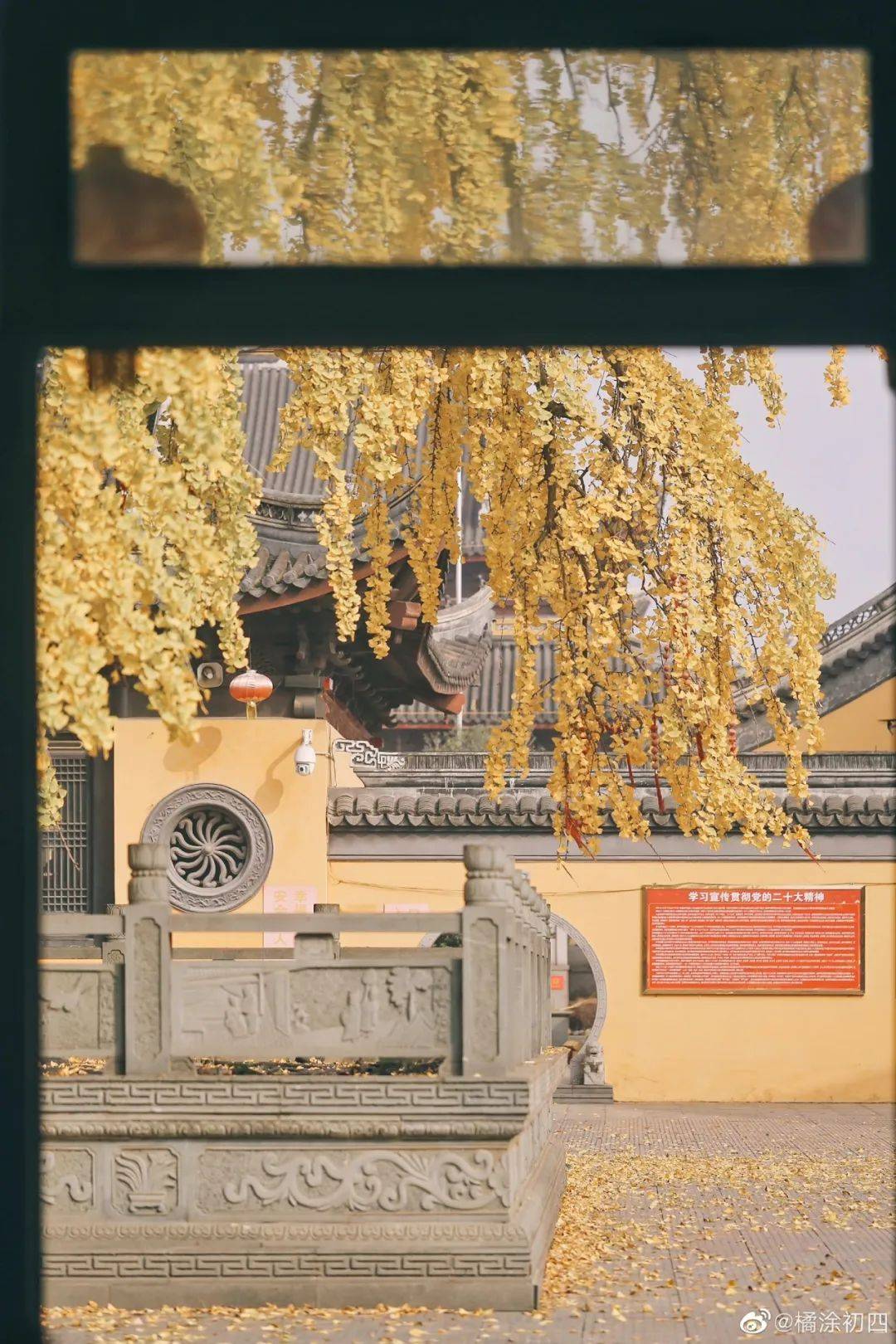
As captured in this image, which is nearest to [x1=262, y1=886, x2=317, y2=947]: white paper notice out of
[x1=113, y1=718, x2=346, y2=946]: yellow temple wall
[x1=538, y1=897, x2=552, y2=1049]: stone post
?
[x1=113, y1=718, x2=346, y2=946]: yellow temple wall

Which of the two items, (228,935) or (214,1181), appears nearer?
(214,1181)

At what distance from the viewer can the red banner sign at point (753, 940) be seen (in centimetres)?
1387

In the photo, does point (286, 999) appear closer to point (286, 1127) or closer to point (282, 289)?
point (286, 1127)

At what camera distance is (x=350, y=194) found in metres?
1.98

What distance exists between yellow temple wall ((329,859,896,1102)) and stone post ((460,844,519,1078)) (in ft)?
25.7

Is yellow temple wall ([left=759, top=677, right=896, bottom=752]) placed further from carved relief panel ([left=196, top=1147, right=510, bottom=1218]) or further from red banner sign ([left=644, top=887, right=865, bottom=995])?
carved relief panel ([left=196, top=1147, right=510, bottom=1218])

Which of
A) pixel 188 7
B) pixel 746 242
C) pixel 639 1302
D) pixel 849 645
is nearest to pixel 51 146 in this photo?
pixel 188 7

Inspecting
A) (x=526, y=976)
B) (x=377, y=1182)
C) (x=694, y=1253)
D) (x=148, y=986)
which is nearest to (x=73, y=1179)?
(x=148, y=986)

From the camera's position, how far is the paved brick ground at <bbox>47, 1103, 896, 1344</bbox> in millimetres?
5809

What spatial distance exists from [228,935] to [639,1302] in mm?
8249

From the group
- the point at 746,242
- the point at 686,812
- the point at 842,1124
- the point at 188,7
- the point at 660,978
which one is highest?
the point at 188,7

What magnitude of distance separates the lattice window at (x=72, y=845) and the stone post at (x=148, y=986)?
7.00m

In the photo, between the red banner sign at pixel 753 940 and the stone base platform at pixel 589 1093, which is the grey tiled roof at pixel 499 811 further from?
the stone base platform at pixel 589 1093

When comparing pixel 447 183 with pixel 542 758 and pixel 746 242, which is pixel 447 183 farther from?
pixel 542 758
